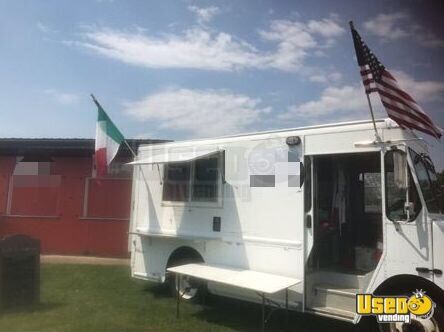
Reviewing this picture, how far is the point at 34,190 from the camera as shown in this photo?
13.5 m

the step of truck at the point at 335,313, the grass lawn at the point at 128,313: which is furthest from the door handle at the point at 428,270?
the grass lawn at the point at 128,313

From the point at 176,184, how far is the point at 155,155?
710 mm

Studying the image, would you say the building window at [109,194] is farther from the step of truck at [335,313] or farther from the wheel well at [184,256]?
the step of truck at [335,313]

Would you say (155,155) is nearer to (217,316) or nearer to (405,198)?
(217,316)

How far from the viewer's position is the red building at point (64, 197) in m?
13.0

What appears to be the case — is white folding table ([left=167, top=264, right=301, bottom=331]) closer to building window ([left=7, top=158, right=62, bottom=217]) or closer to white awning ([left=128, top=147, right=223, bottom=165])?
white awning ([left=128, top=147, right=223, bottom=165])

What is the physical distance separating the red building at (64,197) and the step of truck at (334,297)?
784 centimetres

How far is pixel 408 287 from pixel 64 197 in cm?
1054

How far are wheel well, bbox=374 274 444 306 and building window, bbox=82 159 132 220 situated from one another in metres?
9.03

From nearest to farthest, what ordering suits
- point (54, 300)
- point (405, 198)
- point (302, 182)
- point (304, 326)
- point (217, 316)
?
point (405, 198)
point (302, 182)
point (304, 326)
point (217, 316)
point (54, 300)

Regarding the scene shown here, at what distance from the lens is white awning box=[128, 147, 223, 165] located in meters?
7.17

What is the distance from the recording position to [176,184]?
8008 mm

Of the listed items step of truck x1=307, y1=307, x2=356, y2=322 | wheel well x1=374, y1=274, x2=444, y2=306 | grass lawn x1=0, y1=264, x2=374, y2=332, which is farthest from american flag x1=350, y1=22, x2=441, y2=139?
grass lawn x1=0, y1=264, x2=374, y2=332

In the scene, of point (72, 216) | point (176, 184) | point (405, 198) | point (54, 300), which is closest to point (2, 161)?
point (72, 216)
